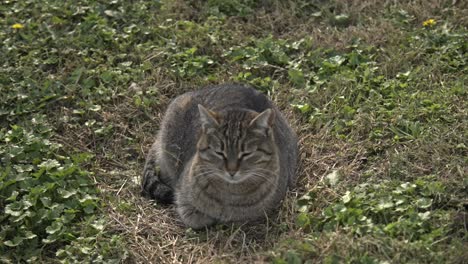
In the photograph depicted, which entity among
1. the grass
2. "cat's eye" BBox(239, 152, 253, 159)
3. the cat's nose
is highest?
"cat's eye" BBox(239, 152, 253, 159)

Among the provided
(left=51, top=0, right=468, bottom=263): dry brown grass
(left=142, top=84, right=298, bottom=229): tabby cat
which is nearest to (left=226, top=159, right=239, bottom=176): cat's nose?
(left=142, top=84, right=298, bottom=229): tabby cat

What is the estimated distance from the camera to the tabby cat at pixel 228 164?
4820mm

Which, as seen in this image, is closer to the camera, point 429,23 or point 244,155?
point 244,155

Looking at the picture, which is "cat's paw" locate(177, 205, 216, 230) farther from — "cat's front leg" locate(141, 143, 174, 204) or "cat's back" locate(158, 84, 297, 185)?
"cat's back" locate(158, 84, 297, 185)

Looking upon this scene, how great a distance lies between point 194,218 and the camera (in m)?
5.05

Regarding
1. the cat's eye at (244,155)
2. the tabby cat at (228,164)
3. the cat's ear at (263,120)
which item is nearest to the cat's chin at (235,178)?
the tabby cat at (228,164)

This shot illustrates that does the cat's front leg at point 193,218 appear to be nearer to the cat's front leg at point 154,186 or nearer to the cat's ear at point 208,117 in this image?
the cat's front leg at point 154,186

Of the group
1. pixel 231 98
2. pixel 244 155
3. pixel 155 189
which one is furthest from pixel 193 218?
pixel 231 98

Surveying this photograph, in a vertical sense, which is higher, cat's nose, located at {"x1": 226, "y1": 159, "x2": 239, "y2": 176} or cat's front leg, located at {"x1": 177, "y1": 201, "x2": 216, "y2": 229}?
cat's nose, located at {"x1": 226, "y1": 159, "x2": 239, "y2": 176}

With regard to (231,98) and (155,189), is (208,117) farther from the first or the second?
(155,189)

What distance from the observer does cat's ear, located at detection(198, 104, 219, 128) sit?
4.85m

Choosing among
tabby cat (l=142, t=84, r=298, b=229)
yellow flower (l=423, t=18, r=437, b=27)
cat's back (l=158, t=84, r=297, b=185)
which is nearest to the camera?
tabby cat (l=142, t=84, r=298, b=229)

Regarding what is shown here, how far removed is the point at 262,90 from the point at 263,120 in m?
1.58

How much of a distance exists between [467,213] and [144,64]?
3343 mm
